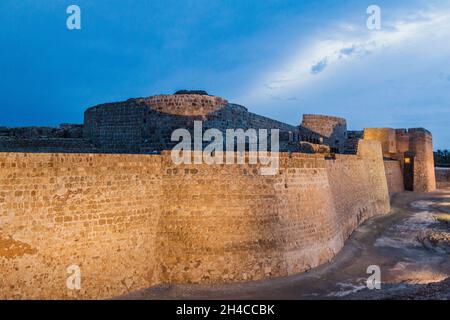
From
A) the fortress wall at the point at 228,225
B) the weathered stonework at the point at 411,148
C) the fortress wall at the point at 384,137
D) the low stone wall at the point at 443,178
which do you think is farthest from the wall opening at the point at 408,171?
the fortress wall at the point at 228,225

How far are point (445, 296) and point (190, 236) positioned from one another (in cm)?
601

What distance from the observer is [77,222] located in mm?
8633

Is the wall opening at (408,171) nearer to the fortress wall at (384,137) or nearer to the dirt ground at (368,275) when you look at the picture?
the fortress wall at (384,137)

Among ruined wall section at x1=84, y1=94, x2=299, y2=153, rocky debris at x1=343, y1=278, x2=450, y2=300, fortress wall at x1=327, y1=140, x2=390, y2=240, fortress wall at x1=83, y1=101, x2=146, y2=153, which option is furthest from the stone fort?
fortress wall at x1=83, y1=101, x2=146, y2=153

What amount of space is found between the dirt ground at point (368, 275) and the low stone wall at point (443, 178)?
73.2 feet

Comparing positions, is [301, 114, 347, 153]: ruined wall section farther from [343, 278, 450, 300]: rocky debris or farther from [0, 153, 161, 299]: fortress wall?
[0, 153, 161, 299]: fortress wall

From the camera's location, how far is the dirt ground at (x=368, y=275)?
953cm

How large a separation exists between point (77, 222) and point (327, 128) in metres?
25.6

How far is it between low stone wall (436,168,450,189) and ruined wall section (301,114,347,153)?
1461 cm

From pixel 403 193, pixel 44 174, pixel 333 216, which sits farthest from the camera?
pixel 403 193

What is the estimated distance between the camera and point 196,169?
1061cm

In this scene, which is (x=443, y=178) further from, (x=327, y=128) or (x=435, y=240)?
(x=435, y=240)
